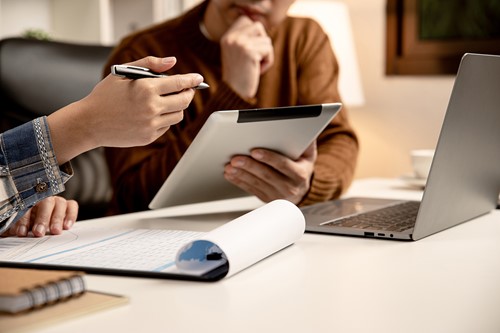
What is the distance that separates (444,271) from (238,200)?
0.61 m


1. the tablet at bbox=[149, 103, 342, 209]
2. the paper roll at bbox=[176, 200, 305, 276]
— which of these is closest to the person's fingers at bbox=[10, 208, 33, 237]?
the tablet at bbox=[149, 103, 342, 209]

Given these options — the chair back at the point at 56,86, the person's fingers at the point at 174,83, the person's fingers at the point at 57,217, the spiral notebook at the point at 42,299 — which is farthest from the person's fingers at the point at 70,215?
the chair back at the point at 56,86

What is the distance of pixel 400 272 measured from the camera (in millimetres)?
682

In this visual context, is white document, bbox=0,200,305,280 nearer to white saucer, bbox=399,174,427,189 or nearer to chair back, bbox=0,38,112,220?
white saucer, bbox=399,174,427,189

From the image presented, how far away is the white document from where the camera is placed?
65 centimetres

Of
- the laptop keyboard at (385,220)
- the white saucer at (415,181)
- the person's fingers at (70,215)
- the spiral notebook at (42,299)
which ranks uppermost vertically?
the spiral notebook at (42,299)

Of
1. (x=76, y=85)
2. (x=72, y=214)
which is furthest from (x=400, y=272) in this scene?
(x=76, y=85)

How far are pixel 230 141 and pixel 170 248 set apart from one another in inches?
9.2

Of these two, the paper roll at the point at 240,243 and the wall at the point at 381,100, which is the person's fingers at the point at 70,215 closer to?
the paper roll at the point at 240,243

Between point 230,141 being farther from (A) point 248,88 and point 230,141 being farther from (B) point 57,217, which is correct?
(A) point 248,88

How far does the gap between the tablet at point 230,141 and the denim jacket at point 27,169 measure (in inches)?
7.0

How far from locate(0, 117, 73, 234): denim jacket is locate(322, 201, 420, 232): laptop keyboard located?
1.11ft

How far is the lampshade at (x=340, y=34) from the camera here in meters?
A: 2.25

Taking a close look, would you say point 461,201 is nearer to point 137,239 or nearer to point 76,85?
point 137,239
